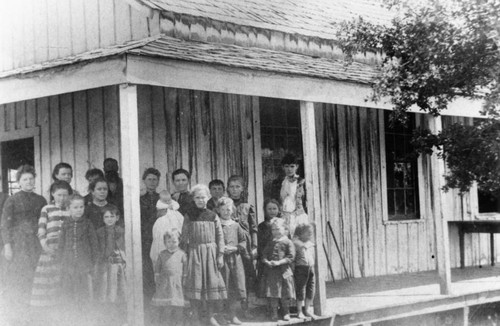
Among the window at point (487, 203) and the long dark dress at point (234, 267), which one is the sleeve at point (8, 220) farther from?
the window at point (487, 203)

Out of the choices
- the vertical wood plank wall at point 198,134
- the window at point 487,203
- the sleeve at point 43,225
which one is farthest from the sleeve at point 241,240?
the window at point 487,203

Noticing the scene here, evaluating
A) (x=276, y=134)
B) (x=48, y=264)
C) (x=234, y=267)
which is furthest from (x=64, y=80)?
(x=276, y=134)

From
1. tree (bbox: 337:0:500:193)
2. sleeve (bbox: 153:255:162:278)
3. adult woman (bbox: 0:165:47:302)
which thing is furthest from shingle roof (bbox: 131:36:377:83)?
adult woman (bbox: 0:165:47:302)

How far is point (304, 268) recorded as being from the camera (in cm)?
861

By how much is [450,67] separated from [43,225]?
505cm

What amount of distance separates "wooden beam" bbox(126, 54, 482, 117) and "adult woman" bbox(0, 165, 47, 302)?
2.45m

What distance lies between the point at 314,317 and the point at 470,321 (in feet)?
12.4

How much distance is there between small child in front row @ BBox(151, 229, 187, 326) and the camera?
765 cm

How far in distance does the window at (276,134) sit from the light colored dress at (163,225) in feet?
9.14

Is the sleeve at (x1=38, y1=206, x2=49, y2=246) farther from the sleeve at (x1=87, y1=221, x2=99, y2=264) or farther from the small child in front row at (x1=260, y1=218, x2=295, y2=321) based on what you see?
the small child in front row at (x1=260, y1=218, x2=295, y2=321)

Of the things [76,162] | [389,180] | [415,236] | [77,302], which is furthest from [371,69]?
[77,302]

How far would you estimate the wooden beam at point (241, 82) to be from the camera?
7599 millimetres

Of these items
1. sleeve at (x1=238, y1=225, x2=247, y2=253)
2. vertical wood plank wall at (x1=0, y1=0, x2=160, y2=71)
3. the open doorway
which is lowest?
sleeve at (x1=238, y1=225, x2=247, y2=253)

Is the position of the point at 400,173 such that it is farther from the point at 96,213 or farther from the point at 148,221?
the point at 96,213
